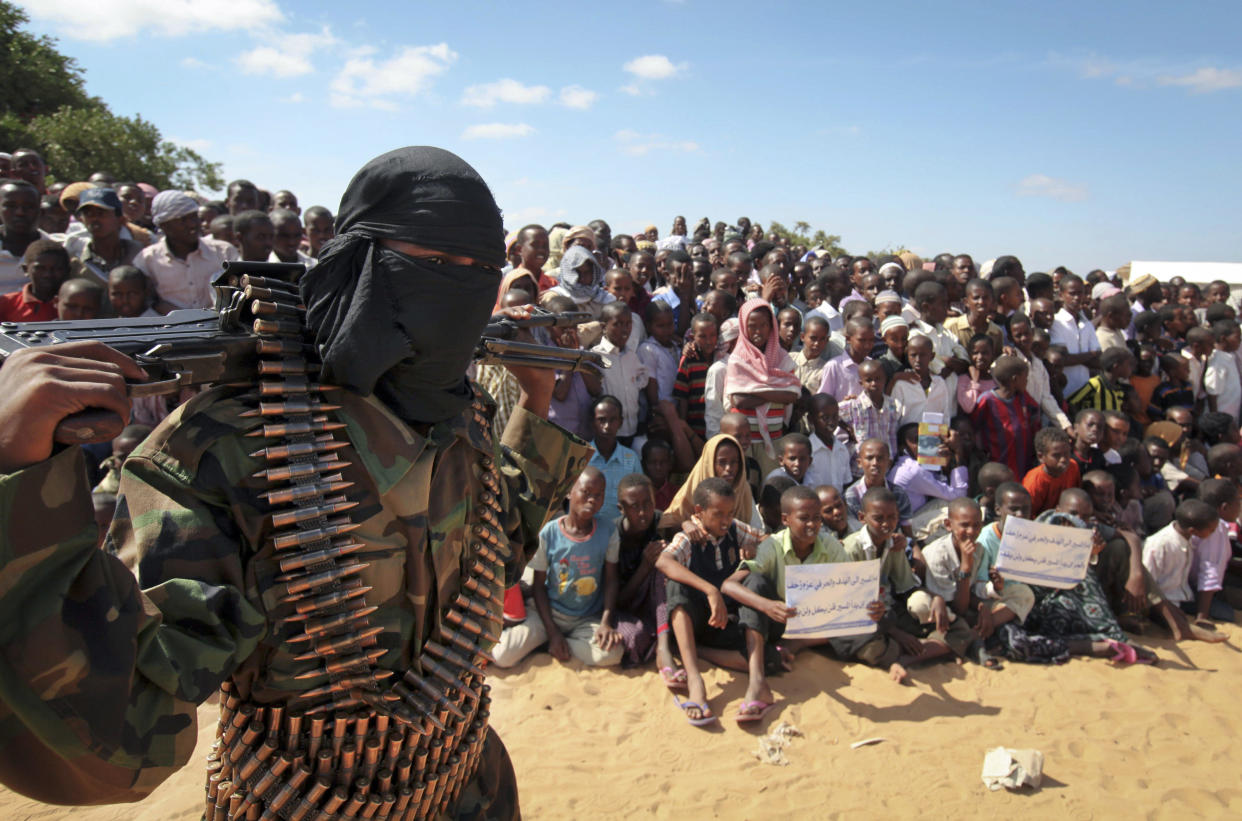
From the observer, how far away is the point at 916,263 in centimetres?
1226

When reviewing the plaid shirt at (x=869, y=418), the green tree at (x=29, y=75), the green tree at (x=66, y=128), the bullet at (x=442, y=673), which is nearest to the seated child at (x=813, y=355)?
the plaid shirt at (x=869, y=418)

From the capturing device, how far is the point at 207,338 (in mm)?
1529

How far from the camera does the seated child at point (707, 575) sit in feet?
17.2

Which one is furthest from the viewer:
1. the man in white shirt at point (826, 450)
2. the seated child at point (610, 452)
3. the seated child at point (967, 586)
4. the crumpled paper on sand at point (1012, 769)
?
the man in white shirt at point (826, 450)

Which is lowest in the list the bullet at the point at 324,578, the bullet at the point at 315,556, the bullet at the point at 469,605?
the bullet at the point at 469,605

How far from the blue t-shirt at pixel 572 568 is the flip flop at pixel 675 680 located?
803 millimetres

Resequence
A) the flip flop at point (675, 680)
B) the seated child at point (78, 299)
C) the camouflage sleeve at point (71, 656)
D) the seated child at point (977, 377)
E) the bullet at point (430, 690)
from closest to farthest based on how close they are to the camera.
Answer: the camouflage sleeve at point (71, 656) → the bullet at point (430, 690) → the flip flop at point (675, 680) → the seated child at point (78, 299) → the seated child at point (977, 377)

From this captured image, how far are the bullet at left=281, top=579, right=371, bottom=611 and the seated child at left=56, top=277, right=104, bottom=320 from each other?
15.9ft

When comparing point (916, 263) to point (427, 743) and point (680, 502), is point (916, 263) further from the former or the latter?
point (427, 743)

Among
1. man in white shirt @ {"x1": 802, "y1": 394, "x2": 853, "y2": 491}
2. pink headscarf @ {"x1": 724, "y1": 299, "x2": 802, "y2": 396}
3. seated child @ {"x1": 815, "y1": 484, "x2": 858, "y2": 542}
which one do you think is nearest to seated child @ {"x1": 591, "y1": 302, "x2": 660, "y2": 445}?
pink headscarf @ {"x1": 724, "y1": 299, "x2": 802, "y2": 396}

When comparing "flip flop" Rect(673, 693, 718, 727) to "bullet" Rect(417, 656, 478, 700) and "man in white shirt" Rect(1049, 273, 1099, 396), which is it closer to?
"bullet" Rect(417, 656, 478, 700)

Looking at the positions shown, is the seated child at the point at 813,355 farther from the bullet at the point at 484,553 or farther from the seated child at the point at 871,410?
the bullet at the point at 484,553

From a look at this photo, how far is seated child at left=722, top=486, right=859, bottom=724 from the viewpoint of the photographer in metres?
5.19

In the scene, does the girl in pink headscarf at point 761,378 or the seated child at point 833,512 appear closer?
the seated child at point 833,512
